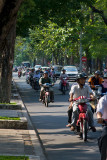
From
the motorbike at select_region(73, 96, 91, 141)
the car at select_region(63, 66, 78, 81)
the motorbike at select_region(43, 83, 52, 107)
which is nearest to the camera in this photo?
the motorbike at select_region(73, 96, 91, 141)

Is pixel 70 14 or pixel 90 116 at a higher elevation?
pixel 70 14

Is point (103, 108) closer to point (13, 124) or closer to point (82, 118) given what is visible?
point (82, 118)

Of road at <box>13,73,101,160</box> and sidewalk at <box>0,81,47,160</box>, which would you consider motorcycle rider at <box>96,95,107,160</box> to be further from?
road at <box>13,73,101,160</box>

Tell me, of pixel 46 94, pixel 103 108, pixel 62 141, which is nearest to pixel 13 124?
pixel 62 141

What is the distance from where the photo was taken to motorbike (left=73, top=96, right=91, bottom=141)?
11.4 m

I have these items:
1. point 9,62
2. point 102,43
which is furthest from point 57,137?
point 102,43

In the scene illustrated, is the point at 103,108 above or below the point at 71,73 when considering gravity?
above

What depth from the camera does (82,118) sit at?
38.0 feet

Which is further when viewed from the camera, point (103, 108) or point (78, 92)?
point (78, 92)

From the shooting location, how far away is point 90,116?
11.8 metres

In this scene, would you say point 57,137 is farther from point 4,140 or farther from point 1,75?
point 1,75

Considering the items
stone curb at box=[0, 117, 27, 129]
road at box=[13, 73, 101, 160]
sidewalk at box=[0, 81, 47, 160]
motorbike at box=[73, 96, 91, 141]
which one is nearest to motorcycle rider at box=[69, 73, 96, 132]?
motorbike at box=[73, 96, 91, 141]

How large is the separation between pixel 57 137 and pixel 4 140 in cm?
184

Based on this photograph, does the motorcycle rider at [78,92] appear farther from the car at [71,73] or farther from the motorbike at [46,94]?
the car at [71,73]
